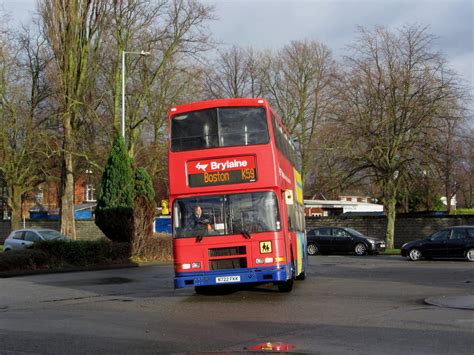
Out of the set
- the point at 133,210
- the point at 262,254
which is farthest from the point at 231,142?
the point at 133,210

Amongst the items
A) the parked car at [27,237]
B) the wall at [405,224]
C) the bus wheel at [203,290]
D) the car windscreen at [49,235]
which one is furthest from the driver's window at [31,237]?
the wall at [405,224]

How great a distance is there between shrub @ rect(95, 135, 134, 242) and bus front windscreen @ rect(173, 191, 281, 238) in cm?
1546

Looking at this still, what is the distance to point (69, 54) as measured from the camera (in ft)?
115


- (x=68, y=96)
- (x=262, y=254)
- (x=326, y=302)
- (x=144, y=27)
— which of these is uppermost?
(x=144, y=27)

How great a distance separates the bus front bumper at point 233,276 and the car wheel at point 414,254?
16.4 meters

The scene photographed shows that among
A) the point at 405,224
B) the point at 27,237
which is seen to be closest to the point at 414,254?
the point at 405,224

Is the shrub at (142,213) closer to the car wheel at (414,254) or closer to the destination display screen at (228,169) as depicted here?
the car wheel at (414,254)

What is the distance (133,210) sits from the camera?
30.5 metres

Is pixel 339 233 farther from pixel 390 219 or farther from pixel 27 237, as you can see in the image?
pixel 27 237

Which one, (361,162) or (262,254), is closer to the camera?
(262,254)

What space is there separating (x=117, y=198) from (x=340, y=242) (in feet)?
41.3

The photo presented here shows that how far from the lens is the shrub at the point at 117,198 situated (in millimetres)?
30500

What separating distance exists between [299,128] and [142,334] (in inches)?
1889

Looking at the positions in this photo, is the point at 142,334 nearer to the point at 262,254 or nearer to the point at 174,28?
the point at 262,254
